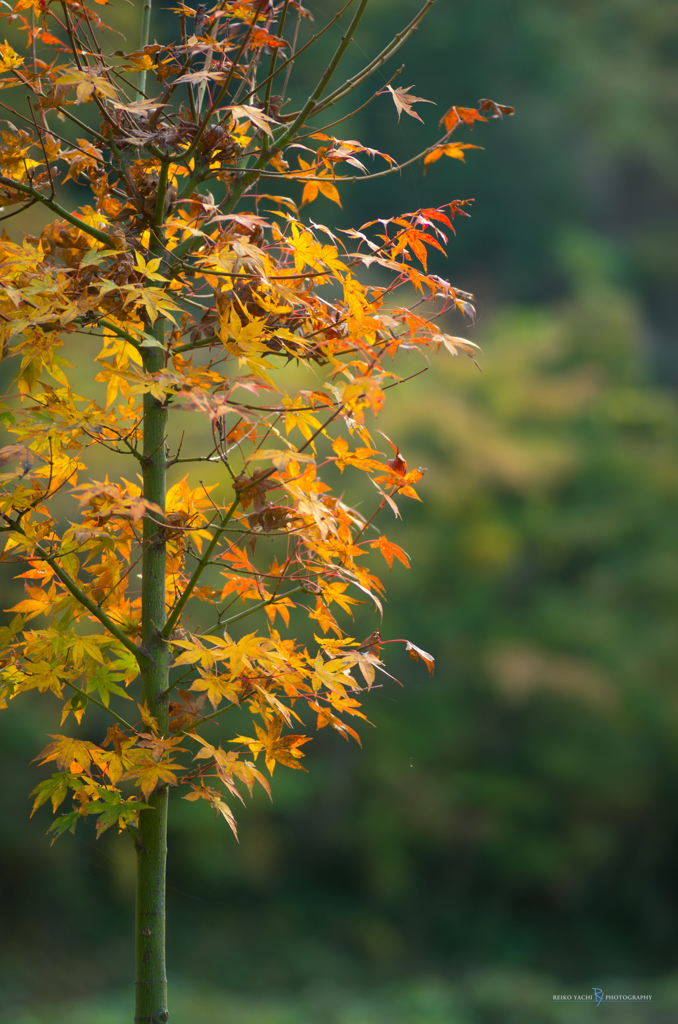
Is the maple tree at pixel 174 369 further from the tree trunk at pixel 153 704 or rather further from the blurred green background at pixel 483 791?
the blurred green background at pixel 483 791

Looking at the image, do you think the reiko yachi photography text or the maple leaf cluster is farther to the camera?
the reiko yachi photography text

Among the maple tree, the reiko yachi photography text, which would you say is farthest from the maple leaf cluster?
the reiko yachi photography text

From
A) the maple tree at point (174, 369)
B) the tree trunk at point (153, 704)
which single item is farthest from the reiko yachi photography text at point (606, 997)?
the maple tree at point (174, 369)

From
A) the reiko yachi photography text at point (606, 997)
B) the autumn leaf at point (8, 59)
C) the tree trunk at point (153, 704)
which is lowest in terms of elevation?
the reiko yachi photography text at point (606, 997)

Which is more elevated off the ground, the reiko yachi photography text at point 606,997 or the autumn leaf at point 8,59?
the autumn leaf at point 8,59

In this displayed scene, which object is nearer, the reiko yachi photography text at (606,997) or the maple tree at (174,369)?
the maple tree at (174,369)

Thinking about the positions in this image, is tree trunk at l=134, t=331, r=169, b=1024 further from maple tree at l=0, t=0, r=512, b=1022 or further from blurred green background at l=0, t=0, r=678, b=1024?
blurred green background at l=0, t=0, r=678, b=1024

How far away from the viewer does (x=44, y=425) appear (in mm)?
915

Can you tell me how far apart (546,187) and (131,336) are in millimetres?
9133

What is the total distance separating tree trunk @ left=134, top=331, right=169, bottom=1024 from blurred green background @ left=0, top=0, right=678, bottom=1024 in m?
3.34

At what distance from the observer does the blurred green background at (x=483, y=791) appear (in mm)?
4727

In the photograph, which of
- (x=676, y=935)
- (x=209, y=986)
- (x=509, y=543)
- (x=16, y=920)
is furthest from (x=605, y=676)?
(x=16, y=920)

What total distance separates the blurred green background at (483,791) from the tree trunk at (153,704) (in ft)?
11.0

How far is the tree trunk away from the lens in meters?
1.04
